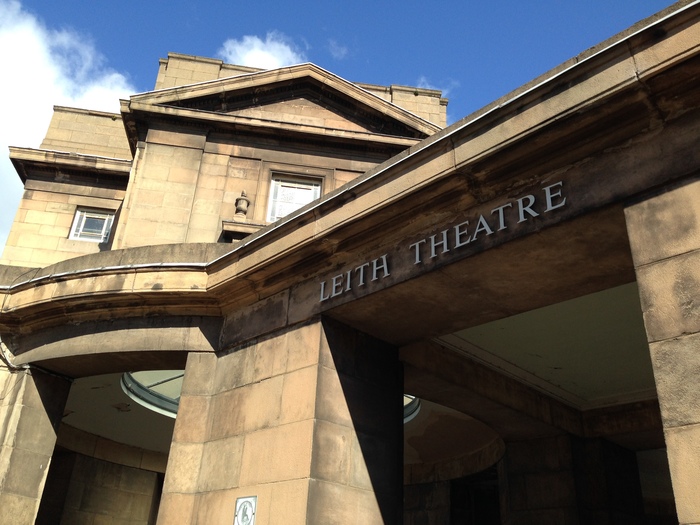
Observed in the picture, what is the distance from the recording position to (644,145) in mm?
6078

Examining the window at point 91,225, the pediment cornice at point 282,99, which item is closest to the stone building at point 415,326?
the pediment cornice at point 282,99

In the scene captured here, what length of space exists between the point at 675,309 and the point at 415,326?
3.80 metres

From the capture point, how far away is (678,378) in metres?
5.21

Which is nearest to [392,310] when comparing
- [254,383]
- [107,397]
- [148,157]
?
[254,383]

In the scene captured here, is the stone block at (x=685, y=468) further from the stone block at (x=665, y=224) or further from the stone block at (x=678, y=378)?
the stone block at (x=665, y=224)

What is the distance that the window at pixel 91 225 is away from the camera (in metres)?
19.4

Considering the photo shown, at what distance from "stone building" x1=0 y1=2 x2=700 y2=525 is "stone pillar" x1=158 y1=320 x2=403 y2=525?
0.11 feet

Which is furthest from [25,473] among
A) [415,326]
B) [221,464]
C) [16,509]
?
[415,326]

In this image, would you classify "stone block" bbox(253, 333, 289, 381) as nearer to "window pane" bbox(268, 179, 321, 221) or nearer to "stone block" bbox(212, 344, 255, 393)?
"stone block" bbox(212, 344, 255, 393)

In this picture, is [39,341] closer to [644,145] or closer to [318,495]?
[318,495]

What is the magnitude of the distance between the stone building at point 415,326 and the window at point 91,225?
10.6 feet

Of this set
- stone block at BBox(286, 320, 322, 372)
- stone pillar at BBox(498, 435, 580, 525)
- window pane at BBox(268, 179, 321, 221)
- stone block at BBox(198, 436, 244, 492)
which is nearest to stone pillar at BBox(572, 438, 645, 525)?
stone pillar at BBox(498, 435, 580, 525)

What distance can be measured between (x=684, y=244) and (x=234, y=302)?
6202 millimetres

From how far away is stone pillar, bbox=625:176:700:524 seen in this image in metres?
4.96
